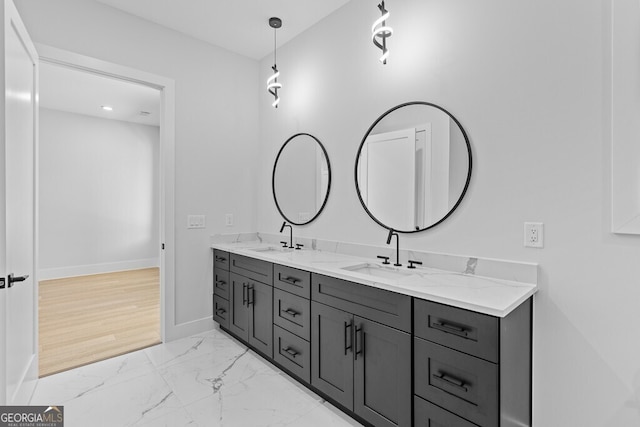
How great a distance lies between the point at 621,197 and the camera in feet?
4.58

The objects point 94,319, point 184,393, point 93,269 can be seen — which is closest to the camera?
point 184,393

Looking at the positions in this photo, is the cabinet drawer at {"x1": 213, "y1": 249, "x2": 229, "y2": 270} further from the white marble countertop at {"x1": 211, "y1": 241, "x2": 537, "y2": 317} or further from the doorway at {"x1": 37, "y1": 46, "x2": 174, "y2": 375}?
Answer: the doorway at {"x1": 37, "y1": 46, "x2": 174, "y2": 375}

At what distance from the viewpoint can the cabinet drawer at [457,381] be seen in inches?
51.0

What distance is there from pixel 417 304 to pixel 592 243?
2.73 feet

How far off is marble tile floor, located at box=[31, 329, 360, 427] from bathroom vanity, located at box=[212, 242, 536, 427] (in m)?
0.15

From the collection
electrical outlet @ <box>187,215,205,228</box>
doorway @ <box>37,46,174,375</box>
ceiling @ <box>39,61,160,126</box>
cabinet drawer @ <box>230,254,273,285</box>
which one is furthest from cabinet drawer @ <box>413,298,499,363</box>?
ceiling @ <box>39,61,160,126</box>

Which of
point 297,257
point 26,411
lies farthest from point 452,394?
point 26,411

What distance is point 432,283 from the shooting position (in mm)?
1670

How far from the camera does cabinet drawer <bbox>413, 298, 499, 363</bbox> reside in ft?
4.25

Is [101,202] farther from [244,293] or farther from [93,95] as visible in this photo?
[244,293]

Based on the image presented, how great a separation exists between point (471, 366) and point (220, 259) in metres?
2.40

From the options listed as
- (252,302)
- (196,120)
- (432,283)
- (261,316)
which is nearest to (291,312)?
(261,316)

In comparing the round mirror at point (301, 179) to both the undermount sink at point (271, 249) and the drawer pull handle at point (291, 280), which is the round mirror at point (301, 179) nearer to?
the undermount sink at point (271, 249)

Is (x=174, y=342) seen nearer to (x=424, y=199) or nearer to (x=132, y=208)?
(x=424, y=199)
